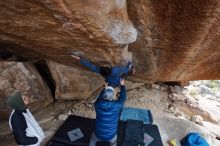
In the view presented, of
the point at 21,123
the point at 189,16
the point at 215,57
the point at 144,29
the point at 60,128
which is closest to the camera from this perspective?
the point at 189,16

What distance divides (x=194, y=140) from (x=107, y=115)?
233 cm

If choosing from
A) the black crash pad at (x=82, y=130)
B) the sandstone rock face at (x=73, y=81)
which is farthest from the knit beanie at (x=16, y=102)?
the sandstone rock face at (x=73, y=81)

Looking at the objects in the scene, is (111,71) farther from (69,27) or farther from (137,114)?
(137,114)

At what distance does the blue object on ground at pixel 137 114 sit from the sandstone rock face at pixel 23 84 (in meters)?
1.79

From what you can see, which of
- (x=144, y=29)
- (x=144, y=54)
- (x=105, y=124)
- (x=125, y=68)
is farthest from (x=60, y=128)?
(x=144, y=29)

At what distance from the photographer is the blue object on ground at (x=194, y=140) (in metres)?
5.79

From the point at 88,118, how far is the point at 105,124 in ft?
4.13

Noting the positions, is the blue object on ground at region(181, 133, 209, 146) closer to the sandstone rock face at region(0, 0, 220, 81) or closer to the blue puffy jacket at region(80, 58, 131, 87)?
the sandstone rock face at region(0, 0, 220, 81)

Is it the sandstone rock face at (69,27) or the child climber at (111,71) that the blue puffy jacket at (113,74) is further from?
the sandstone rock face at (69,27)

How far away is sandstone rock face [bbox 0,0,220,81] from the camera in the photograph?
3164 mm

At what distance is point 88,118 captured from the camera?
6.00m

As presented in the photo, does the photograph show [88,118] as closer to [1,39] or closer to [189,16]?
[1,39]

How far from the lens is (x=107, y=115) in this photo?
4691mm

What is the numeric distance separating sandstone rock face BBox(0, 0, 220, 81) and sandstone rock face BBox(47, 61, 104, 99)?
1.65 feet
